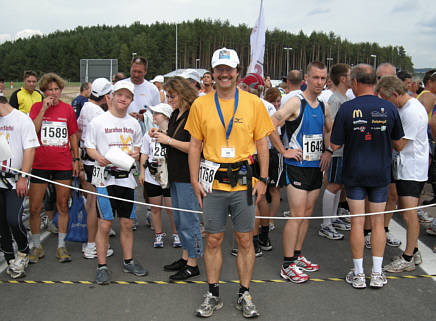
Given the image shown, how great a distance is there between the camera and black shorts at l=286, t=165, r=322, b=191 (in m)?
4.15

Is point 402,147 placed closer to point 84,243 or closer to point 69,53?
point 84,243

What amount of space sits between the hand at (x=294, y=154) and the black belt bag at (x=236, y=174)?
0.88m

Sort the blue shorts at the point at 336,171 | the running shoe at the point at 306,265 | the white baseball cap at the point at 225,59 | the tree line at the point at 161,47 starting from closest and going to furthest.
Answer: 1. the white baseball cap at the point at 225,59
2. the running shoe at the point at 306,265
3. the blue shorts at the point at 336,171
4. the tree line at the point at 161,47

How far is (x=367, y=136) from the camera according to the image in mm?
3814

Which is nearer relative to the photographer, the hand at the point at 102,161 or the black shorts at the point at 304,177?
the hand at the point at 102,161

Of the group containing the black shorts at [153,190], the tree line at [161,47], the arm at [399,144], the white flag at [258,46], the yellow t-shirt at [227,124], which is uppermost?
the tree line at [161,47]

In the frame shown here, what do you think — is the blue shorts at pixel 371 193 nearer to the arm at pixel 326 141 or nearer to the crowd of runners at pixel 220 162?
the crowd of runners at pixel 220 162

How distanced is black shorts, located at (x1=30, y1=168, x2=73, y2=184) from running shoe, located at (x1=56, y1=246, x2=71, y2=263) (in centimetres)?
80

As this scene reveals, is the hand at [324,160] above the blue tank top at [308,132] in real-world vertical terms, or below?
below

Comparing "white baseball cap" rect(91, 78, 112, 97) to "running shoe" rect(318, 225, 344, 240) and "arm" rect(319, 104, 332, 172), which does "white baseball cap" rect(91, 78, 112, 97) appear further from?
"running shoe" rect(318, 225, 344, 240)

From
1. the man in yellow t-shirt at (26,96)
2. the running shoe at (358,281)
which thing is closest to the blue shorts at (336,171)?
the running shoe at (358,281)

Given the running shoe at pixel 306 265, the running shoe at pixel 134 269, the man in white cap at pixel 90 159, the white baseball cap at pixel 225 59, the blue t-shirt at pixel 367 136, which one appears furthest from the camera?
the man in white cap at pixel 90 159

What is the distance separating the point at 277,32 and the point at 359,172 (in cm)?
11405

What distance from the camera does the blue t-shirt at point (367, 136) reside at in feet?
12.4
